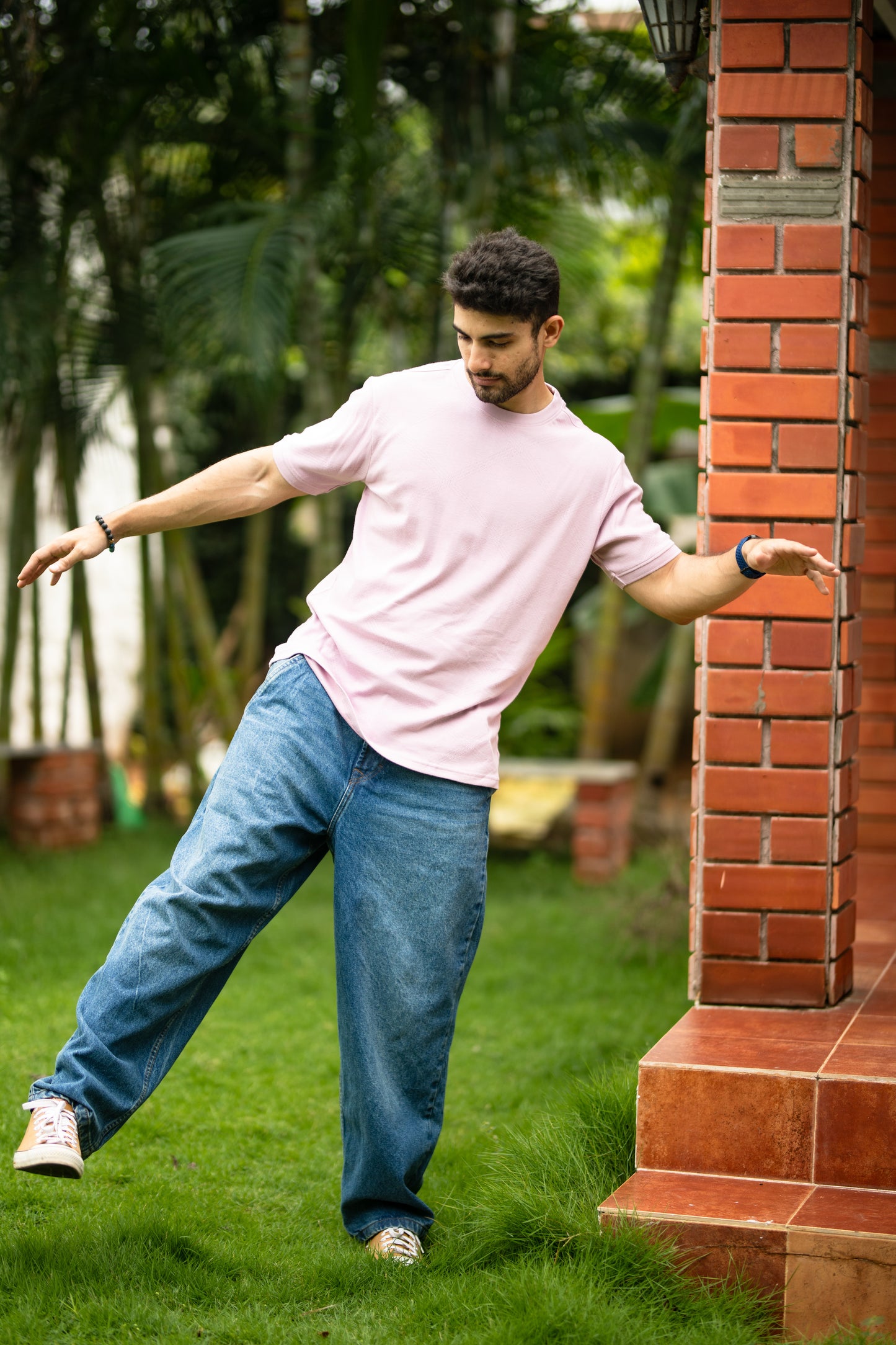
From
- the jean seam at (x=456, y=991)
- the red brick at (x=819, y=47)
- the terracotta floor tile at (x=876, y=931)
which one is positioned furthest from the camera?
the terracotta floor tile at (x=876, y=931)

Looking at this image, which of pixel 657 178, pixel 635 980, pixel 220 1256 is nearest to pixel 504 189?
pixel 657 178

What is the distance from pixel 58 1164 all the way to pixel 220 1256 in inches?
22.0

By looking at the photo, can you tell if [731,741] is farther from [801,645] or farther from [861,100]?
[861,100]

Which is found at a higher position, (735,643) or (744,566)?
(744,566)

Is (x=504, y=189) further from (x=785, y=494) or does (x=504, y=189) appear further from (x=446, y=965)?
(x=446, y=965)

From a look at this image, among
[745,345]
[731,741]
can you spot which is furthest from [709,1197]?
[745,345]

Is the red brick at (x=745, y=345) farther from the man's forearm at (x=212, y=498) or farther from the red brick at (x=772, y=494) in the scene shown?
the man's forearm at (x=212, y=498)

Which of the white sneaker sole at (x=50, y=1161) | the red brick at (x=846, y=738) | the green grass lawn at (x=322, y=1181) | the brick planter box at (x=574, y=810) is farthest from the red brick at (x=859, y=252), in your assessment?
the brick planter box at (x=574, y=810)

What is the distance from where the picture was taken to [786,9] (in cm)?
306

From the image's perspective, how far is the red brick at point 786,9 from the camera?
304 cm

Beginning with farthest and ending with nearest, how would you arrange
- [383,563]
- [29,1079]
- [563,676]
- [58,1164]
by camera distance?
1. [563,676]
2. [29,1079]
3. [383,563]
4. [58,1164]

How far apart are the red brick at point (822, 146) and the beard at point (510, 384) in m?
0.87

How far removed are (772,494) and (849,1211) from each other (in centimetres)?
141

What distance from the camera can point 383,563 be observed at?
2770 mm
